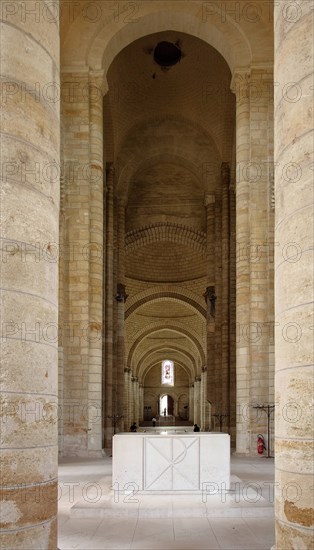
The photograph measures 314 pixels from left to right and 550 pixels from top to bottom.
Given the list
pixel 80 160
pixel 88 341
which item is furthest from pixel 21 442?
pixel 80 160

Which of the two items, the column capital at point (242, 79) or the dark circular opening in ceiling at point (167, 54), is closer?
the column capital at point (242, 79)

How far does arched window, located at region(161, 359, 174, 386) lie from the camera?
1953 inches

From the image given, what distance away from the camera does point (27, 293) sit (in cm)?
471

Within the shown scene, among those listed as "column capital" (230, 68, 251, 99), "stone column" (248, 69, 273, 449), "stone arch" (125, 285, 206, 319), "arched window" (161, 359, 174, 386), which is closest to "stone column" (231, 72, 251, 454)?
"column capital" (230, 68, 251, 99)

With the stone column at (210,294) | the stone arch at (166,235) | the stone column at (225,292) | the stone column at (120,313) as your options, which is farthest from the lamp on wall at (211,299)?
the stone arch at (166,235)

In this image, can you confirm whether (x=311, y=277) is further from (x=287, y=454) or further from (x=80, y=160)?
(x=80, y=160)

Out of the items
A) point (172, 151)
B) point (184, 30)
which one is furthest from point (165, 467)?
point (172, 151)

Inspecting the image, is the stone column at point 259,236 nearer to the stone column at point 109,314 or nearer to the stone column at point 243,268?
the stone column at point 243,268

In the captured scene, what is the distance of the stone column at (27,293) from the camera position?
4.50 m

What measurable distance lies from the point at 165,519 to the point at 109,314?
1266 centimetres

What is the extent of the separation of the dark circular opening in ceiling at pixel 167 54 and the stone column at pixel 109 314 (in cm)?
396

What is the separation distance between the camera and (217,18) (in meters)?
15.6

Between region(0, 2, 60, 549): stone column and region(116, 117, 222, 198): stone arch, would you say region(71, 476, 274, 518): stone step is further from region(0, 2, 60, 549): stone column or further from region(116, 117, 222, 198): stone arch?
region(116, 117, 222, 198): stone arch

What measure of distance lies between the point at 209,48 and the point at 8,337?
18.0 metres
